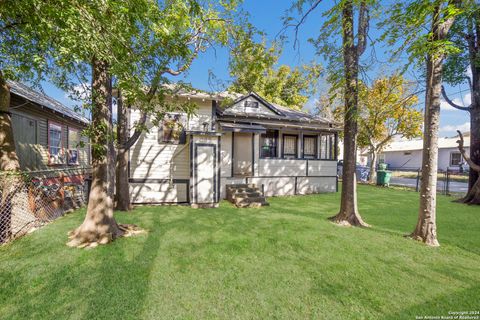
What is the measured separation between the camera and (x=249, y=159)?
1161 centimetres

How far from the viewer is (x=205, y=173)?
8.55 metres

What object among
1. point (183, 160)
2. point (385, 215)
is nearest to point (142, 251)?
point (183, 160)

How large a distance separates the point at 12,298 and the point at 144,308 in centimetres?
176

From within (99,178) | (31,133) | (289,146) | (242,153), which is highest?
(31,133)

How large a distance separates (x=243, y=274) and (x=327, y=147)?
12.0m

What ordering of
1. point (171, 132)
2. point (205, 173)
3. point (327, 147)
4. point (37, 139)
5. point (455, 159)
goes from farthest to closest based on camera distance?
point (455, 159), point (327, 147), point (37, 139), point (171, 132), point (205, 173)

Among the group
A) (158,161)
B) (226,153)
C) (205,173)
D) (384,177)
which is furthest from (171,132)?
(384,177)

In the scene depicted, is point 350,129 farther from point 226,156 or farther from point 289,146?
point 289,146

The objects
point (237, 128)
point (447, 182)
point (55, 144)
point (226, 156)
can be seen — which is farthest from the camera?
point (447, 182)

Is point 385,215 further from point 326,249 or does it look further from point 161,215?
point 161,215

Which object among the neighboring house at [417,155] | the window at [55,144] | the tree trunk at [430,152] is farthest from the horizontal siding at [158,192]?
the neighboring house at [417,155]

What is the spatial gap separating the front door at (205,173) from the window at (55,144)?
7510 millimetres

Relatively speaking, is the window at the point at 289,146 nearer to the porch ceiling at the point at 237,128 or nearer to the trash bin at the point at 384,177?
the porch ceiling at the point at 237,128

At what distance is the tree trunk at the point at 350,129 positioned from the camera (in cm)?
585
